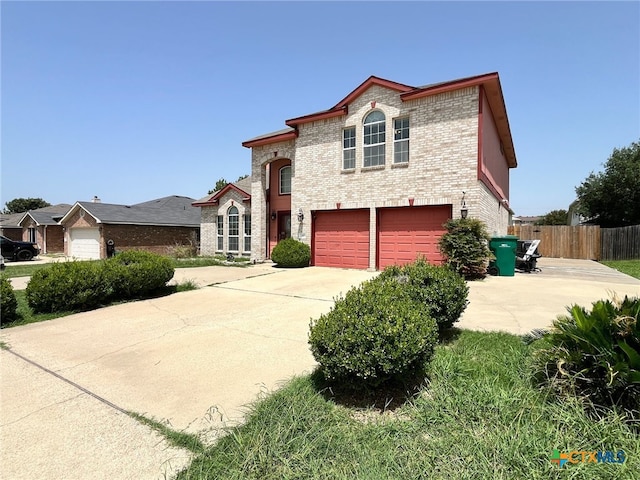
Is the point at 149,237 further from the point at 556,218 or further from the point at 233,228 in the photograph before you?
the point at 556,218

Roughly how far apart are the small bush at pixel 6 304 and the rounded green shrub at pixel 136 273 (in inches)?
64.5

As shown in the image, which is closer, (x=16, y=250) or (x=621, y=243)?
(x=621, y=243)

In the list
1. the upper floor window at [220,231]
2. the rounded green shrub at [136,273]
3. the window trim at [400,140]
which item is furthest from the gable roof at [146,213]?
the window trim at [400,140]

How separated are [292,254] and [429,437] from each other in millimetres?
11532

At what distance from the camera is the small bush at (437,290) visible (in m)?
4.35

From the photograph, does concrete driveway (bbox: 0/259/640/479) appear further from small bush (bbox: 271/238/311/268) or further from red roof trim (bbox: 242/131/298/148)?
red roof trim (bbox: 242/131/298/148)

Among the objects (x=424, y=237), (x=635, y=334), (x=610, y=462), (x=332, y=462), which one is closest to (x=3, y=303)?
(x=332, y=462)

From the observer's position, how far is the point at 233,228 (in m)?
19.4

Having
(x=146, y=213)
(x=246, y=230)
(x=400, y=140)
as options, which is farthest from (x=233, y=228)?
(x=400, y=140)

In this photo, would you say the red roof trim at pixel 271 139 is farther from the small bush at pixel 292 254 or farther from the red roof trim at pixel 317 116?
the small bush at pixel 292 254

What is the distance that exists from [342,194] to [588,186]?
873 inches

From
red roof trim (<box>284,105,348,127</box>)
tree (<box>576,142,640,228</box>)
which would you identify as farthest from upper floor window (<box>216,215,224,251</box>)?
tree (<box>576,142,640,228</box>)

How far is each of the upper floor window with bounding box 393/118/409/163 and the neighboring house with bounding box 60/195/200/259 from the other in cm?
1878

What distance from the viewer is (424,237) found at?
1204 cm
